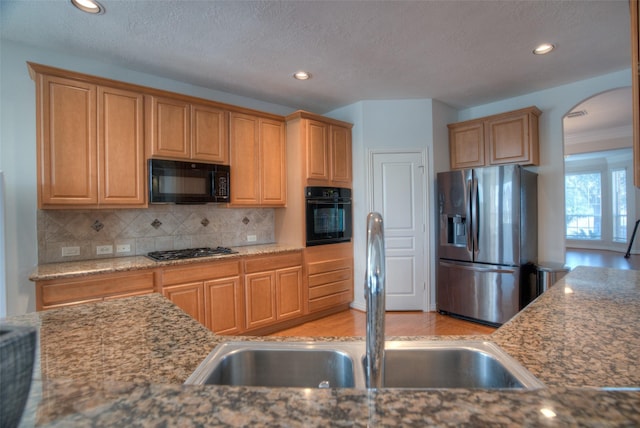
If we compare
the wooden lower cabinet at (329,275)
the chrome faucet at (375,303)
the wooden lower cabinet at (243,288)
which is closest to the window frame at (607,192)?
the wooden lower cabinet at (329,275)

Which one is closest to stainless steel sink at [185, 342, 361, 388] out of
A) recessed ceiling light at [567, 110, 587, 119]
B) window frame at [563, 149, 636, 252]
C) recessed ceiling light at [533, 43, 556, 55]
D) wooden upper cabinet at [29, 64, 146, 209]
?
wooden upper cabinet at [29, 64, 146, 209]

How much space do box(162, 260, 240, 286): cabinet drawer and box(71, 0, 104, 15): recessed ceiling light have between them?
6.13ft

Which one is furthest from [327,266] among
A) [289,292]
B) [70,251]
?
[70,251]

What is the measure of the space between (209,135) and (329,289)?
2.14 meters

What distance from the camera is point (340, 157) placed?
3805 millimetres

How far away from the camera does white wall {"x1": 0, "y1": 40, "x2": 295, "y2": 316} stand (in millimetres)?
2363

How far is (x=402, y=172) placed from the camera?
380 centimetres

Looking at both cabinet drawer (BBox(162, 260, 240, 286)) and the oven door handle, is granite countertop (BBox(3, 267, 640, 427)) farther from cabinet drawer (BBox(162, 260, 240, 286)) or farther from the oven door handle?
the oven door handle

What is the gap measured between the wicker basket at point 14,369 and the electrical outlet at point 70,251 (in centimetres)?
277

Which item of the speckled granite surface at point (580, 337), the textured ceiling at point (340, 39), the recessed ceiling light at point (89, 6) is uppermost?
the textured ceiling at point (340, 39)

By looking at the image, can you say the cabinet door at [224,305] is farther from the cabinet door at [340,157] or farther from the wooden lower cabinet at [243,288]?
the cabinet door at [340,157]

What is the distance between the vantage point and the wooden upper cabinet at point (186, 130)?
274 centimetres

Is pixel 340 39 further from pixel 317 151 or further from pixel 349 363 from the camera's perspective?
pixel 349 363

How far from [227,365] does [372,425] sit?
21.2 inches
